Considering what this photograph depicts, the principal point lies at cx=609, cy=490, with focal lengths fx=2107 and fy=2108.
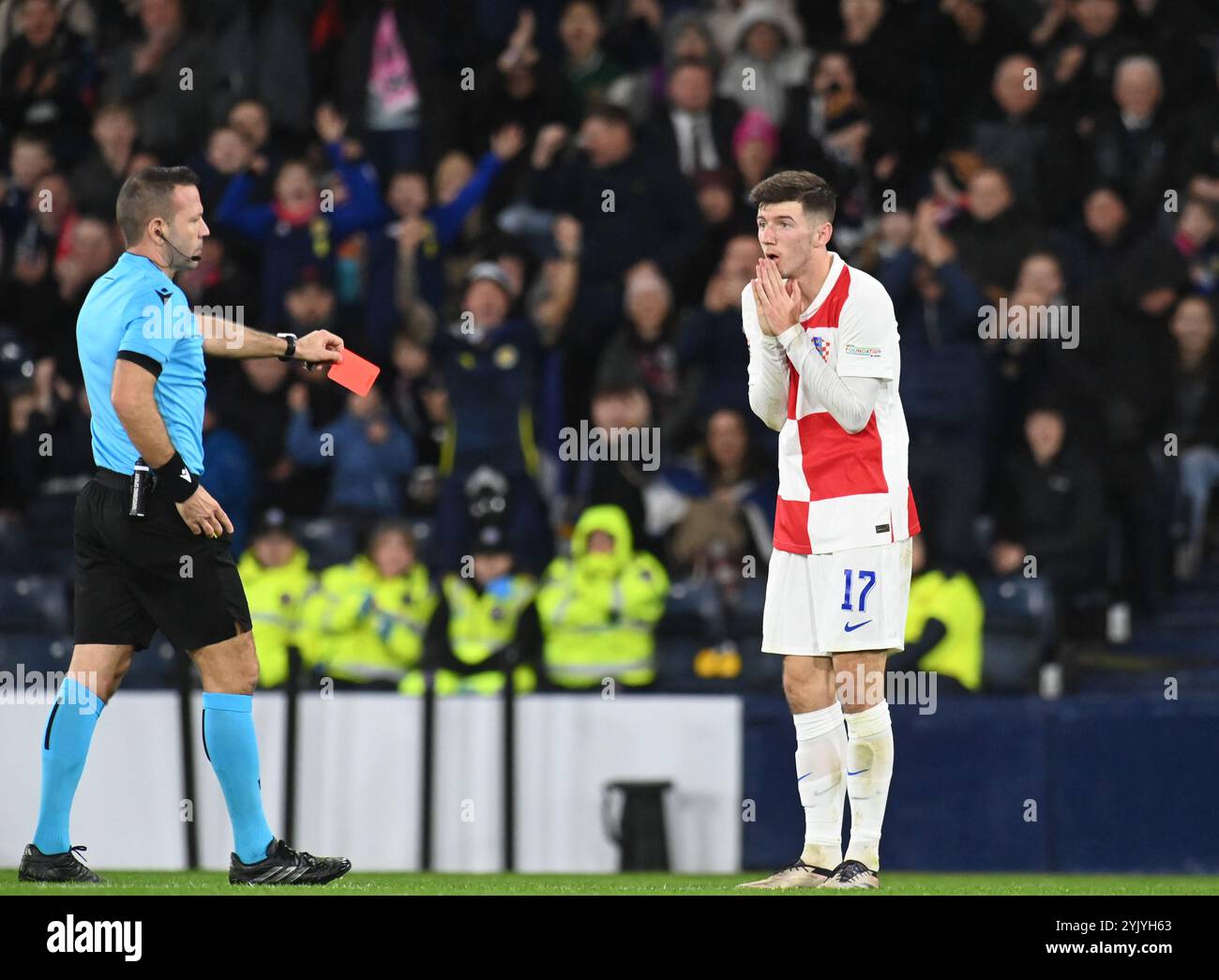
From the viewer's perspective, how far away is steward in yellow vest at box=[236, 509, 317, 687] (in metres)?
11.2

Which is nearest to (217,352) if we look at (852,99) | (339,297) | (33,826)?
(33,826)

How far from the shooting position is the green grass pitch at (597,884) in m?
6.70

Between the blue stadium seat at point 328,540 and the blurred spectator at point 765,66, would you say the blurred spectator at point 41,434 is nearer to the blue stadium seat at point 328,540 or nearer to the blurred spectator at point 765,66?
the blue stadium seat at point 328,540

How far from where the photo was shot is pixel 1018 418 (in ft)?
40.2

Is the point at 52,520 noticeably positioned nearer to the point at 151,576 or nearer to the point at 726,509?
the point at 726,509

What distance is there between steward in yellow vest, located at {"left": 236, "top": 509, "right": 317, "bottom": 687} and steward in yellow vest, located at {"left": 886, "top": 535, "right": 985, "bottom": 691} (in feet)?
10.6

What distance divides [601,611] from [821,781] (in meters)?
4.00

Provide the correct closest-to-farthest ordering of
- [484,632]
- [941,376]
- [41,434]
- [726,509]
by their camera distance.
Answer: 1. [484,632]
2. [726,509]
3. [941,376]
4. [41,434]

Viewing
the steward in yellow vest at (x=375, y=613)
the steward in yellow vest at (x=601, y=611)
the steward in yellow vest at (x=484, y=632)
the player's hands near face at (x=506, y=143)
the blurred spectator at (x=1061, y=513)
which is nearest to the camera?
the steward in yellow vest at (x=484, y=632)

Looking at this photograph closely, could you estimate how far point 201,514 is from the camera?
6.80 metres

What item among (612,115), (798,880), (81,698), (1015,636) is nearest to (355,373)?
(81,698)

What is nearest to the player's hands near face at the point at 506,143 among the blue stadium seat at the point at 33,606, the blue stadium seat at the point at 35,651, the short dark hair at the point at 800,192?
the blue stadium seat at the point at 33,606

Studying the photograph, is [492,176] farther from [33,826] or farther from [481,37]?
[33,826]

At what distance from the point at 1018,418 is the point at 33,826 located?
5942mm
